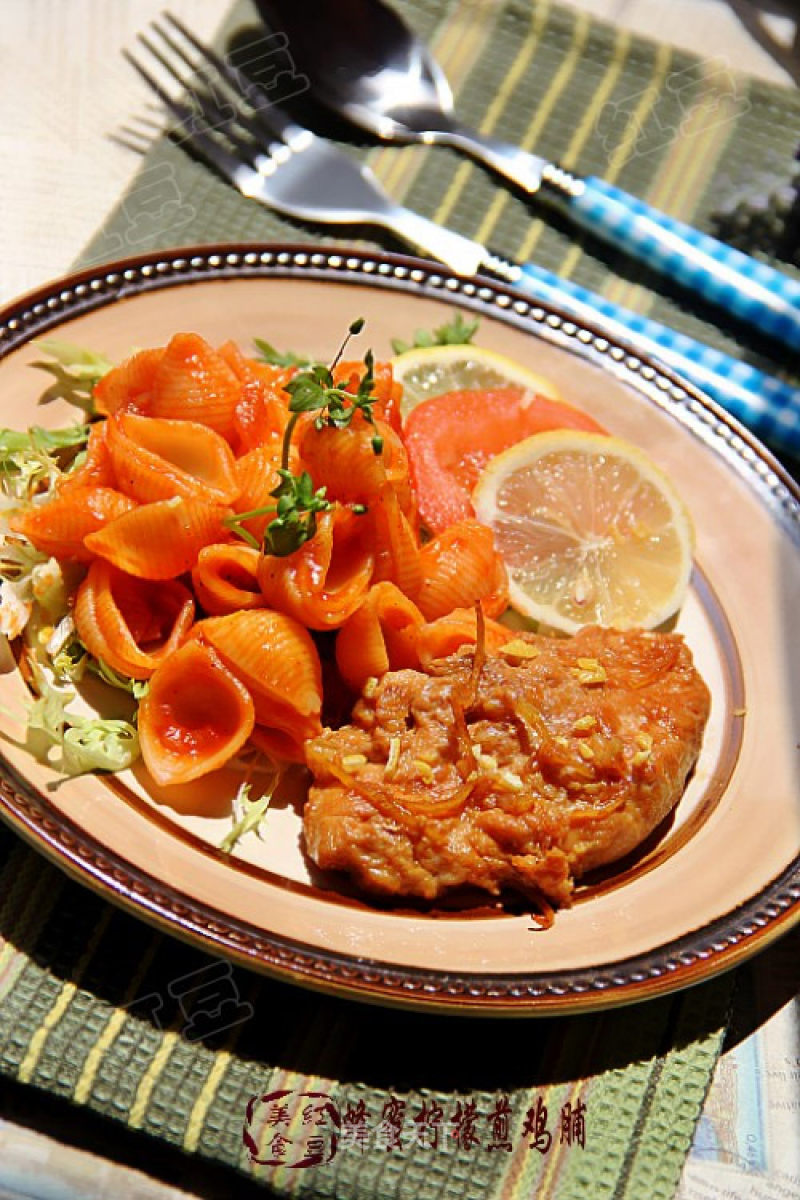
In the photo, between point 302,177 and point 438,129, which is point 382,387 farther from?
point 438,129

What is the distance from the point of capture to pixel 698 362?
431 cm

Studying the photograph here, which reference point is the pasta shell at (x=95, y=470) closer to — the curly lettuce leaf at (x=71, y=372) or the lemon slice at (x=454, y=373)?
the curly lettuce leaf at (x=71, y=372)

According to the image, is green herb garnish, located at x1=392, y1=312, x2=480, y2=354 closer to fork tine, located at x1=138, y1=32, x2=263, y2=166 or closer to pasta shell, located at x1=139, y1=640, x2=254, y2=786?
fork tine, located at x1=138, y1=32, x2=263, y2=166

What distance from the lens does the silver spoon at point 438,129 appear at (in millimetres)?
4555

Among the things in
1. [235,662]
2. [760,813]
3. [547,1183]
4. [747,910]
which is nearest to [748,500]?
[760,813]

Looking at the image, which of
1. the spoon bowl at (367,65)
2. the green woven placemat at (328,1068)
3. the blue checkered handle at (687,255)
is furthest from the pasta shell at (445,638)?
the spoon bowl at (367,65)

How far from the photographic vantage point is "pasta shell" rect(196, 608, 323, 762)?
2885 millimetres

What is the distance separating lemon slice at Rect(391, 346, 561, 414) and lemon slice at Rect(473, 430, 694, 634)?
294 mm

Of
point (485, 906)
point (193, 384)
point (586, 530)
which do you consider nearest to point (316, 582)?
point (193, 384)

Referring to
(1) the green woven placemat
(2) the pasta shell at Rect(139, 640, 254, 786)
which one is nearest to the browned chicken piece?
(2) the pasta shell at Rect(139, 640, 254, 786)

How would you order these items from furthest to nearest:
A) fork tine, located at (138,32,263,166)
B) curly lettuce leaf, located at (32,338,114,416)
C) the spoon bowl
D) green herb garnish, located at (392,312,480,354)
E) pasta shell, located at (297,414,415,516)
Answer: the spoon bowl, fork tine, located at (138,32,263,166), green herb garnish, located at (392,312,480,354), curly lettuce leaf, located at (32,338,114,416), pasta shell, located at (297,414,415,516)

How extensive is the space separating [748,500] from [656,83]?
8.39 feet

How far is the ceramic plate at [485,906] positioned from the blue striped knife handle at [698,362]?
0.35 meters

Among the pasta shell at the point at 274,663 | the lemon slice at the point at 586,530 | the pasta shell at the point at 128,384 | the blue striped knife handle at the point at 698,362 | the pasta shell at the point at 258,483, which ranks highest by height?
the blue striped knife handle at the point at 698,362
